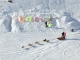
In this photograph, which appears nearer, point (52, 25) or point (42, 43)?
point (42, 43)

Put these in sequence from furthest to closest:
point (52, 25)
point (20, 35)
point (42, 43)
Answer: point (52, 25) < point (20, 35) < point (42, 43)

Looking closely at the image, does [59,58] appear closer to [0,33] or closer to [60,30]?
[60,30]

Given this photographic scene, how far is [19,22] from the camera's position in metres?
34.1

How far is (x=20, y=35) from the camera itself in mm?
31312

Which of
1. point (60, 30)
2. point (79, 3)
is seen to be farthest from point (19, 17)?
point (79, 3)

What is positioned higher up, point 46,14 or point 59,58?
point 46,14

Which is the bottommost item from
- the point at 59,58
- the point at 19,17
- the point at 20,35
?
the point at 59,58

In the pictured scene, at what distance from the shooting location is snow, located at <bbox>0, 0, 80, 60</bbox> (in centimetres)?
2652

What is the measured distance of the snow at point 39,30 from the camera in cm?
2652

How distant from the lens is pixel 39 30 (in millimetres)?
32750

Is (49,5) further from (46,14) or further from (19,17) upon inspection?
(19,17)

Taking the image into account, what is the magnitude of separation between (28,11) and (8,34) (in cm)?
575

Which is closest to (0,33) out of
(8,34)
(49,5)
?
(8,34)

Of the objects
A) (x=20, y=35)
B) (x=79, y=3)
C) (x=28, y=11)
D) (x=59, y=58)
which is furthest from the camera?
(x=79, y=3)
